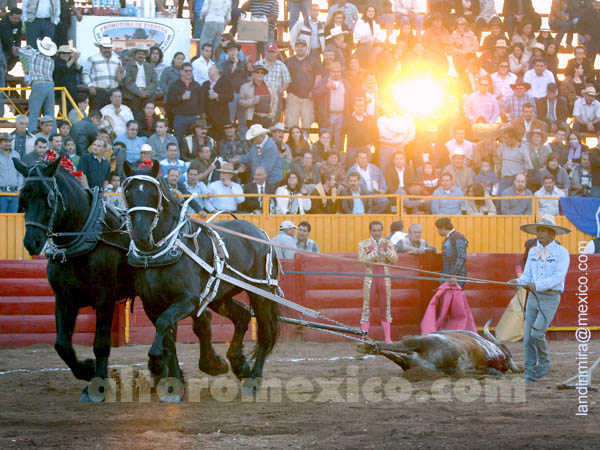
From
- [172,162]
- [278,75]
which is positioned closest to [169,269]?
[172,162]

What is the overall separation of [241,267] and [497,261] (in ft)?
22.0

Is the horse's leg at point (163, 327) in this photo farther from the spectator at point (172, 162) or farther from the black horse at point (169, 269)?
the spectator at point (172, 162)

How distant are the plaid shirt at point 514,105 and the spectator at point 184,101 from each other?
6.02 m

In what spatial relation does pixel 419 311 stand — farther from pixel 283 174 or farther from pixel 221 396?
pixel 221 396

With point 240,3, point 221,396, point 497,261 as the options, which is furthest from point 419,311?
point 240,3

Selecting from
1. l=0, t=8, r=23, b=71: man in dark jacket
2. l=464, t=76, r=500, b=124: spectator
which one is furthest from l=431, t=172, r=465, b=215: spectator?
l=0, t=8, r=23, b=71: man in dark jacket

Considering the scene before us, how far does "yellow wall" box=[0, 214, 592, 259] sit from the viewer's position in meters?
14.1

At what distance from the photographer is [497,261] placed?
1450cm

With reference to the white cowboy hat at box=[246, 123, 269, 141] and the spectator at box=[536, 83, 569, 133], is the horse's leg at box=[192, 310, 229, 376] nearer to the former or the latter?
the white cowboy hat at box=[246, 123, 269, 141]

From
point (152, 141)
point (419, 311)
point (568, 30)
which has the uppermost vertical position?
point (568, 30)

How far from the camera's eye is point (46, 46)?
15484mm

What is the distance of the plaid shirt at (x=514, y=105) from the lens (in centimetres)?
1767

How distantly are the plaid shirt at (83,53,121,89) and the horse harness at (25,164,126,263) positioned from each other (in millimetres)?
7981

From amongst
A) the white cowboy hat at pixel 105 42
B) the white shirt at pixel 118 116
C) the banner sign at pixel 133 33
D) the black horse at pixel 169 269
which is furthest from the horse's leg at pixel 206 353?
the banner sign at pixel 133 33
